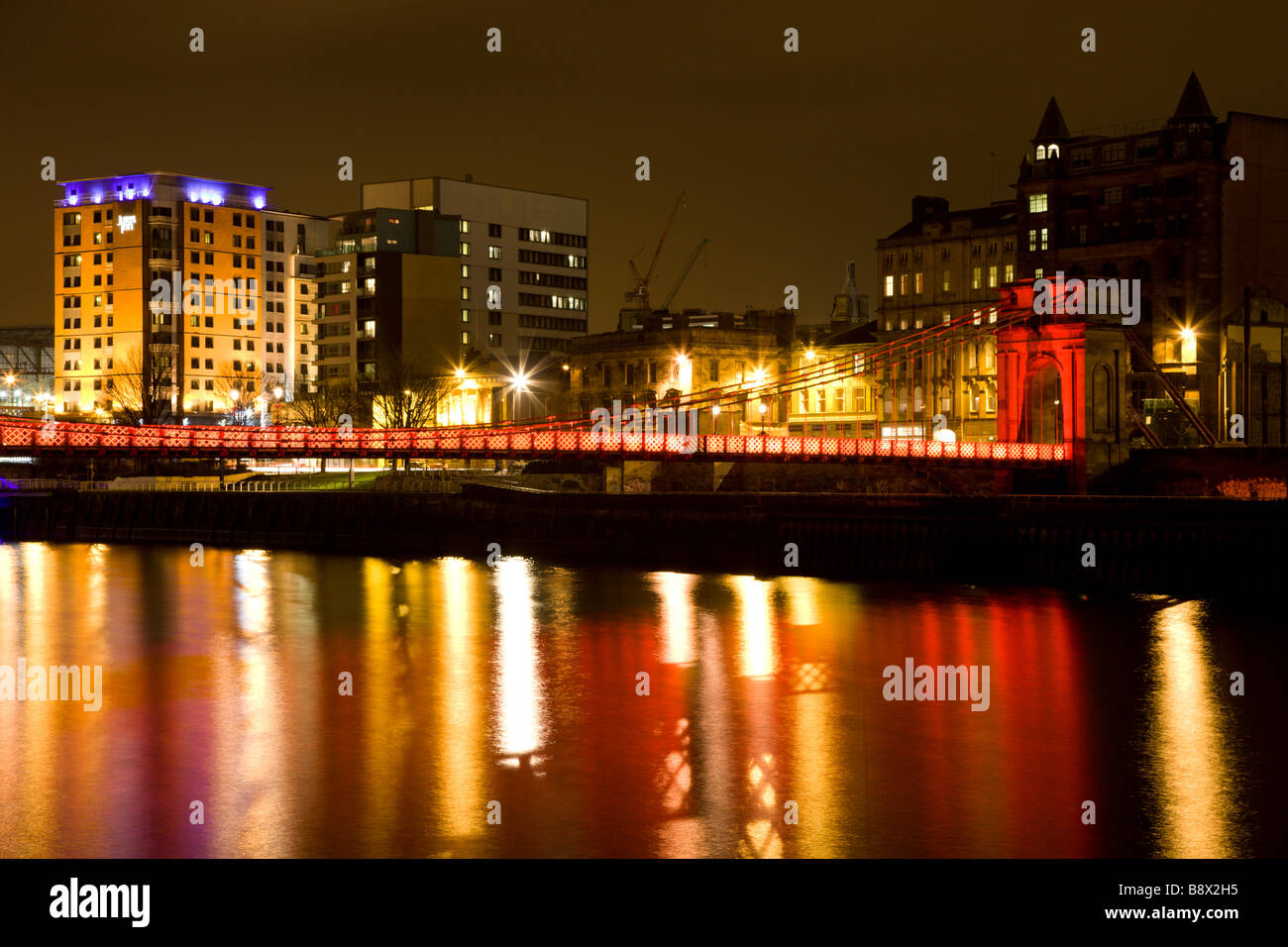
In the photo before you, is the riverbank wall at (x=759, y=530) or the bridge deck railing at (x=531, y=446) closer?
the riverbank wall at (x=759, y=530)

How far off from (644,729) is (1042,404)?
40.5 metres

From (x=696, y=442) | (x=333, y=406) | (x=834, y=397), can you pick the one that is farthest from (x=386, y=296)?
(x=696, y=442)

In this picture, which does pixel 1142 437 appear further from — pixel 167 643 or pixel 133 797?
pixel 133 797

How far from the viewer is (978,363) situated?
87.2 meters

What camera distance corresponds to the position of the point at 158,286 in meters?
153

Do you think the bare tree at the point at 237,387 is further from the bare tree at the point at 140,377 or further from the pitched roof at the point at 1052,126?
the pitched roof at the point at 1052,126

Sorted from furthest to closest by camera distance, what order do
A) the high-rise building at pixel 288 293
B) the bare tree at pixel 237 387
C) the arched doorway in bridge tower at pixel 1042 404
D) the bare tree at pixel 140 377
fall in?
the high-rise building at pixel 288 293
the bare tree at pixel 237 387
the bare tree at pixel 140 377
the arched doorway in bridge tower at pixel 1042 404

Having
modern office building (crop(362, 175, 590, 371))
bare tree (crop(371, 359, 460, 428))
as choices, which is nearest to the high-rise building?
modern office building (crop(362, 175, 590, 371))

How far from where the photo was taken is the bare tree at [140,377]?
137000 mm

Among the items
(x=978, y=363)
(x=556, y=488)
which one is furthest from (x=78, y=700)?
(x=978, y=363)

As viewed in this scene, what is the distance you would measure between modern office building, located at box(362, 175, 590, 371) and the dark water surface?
325ft

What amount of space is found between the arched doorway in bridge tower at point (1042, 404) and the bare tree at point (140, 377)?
286 feet

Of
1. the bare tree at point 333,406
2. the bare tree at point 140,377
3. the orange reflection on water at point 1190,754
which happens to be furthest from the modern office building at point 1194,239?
the bare tree at point 140,377

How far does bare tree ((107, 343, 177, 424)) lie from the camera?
13700 cm
